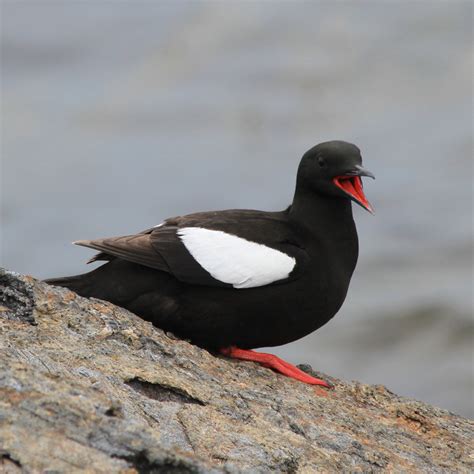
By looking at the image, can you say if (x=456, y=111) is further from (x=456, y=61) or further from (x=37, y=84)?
(x=37, y=84)

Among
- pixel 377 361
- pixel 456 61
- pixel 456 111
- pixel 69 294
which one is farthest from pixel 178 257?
pixel 456 61

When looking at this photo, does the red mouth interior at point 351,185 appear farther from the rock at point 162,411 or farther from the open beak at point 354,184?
the rock at point 162,411

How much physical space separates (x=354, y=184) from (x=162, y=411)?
8.15 ft

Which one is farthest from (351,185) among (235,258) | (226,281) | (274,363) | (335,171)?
(274,363)

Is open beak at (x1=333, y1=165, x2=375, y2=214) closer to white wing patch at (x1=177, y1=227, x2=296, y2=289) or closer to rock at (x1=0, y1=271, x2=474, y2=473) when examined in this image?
white wing patch at (x1=177, y1=227, x2=296, y2=289)

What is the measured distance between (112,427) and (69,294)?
66.8 inches

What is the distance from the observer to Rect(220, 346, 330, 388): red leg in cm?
561

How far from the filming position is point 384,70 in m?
20.4

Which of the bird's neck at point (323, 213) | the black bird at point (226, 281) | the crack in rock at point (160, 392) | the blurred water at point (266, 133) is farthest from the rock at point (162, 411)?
the blurred water at point (266, 133)

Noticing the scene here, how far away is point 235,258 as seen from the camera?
5758 mm

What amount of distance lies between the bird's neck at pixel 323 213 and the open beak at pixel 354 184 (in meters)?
0.08

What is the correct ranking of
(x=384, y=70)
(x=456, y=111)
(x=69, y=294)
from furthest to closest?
(x=384, y=70) < (x=456, y=111) < (x=69, y=294)

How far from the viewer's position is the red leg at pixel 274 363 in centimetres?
561

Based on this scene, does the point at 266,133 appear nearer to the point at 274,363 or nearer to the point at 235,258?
the point at 235,258
